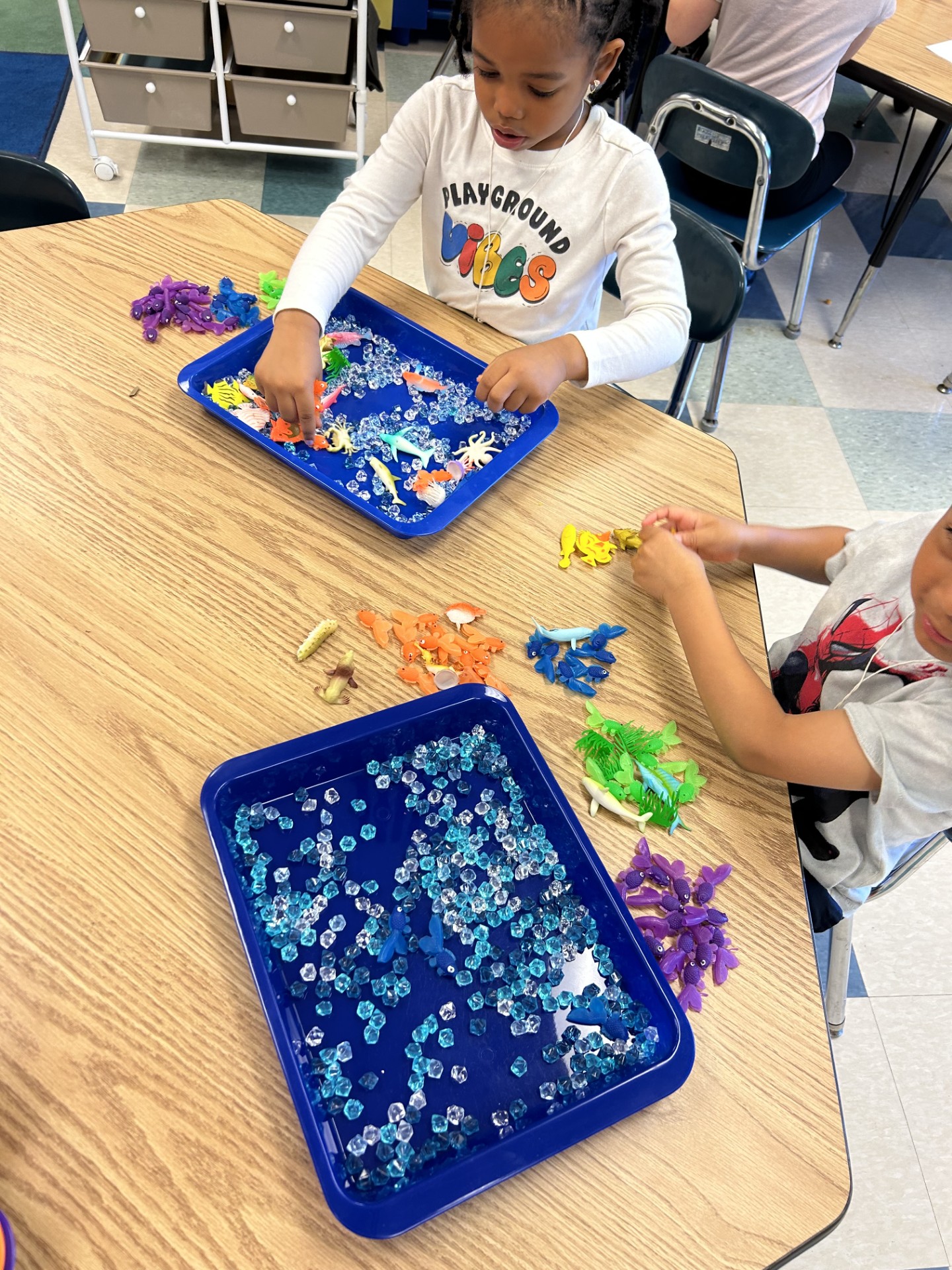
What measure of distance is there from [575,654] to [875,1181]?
→ 0.98 meters

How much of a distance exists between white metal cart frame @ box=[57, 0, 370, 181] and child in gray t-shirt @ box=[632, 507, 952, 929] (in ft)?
6.62

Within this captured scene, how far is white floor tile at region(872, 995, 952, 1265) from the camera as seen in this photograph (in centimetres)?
124

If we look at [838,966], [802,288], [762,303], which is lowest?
[838,966]

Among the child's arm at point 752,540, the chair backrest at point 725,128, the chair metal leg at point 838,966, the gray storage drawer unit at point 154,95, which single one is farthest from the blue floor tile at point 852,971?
the gray storage drawer unit at point 154,95

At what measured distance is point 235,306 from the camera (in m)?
1.06

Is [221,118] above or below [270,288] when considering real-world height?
below

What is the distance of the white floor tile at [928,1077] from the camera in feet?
4.06

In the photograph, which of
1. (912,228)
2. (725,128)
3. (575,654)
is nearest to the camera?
(575,654)

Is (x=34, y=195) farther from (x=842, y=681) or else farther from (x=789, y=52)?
(x=789, y=52)

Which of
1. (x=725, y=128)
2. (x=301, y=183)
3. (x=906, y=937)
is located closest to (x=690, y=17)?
(x=725, y=128)

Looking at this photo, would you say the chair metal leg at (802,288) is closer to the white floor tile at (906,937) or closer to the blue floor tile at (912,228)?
the blue floor tile at (912,228)

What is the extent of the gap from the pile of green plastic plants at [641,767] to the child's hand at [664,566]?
0.50 feet

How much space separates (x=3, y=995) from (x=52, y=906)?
7 centimetres

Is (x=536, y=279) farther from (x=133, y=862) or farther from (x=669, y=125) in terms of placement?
(x=133, y=862)
